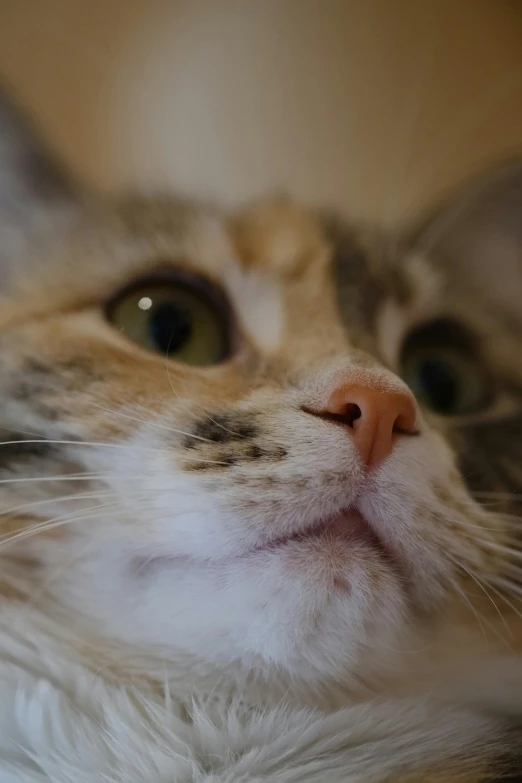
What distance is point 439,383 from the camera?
0.86m

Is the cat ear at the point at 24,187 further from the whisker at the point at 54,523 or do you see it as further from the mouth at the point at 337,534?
the mouth at the point at 337,534

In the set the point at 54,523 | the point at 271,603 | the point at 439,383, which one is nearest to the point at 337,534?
the point at 271,603

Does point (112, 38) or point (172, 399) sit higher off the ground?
point (112, 38)

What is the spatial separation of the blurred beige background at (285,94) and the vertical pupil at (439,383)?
325 mm

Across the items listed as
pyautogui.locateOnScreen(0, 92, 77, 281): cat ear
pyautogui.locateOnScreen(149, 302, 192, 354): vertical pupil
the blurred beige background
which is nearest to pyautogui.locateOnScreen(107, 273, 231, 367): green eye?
pyautogui.locateOnScreen(149, 302, 192, 354): vertical pupil

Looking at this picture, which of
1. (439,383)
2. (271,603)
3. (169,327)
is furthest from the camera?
(439,383)

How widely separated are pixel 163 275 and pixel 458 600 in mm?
429

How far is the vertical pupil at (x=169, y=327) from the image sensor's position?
719 millimetres

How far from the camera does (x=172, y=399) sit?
2.08 feet

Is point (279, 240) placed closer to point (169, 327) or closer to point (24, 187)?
point (169, 327)

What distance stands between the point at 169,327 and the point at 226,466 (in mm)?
217

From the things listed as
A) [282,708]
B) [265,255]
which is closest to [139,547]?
[282,708]

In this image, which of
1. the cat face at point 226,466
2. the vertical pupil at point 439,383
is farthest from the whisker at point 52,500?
the vertical pupil at point 439,383

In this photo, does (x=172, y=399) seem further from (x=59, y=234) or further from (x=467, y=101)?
(x=467, y=101)
